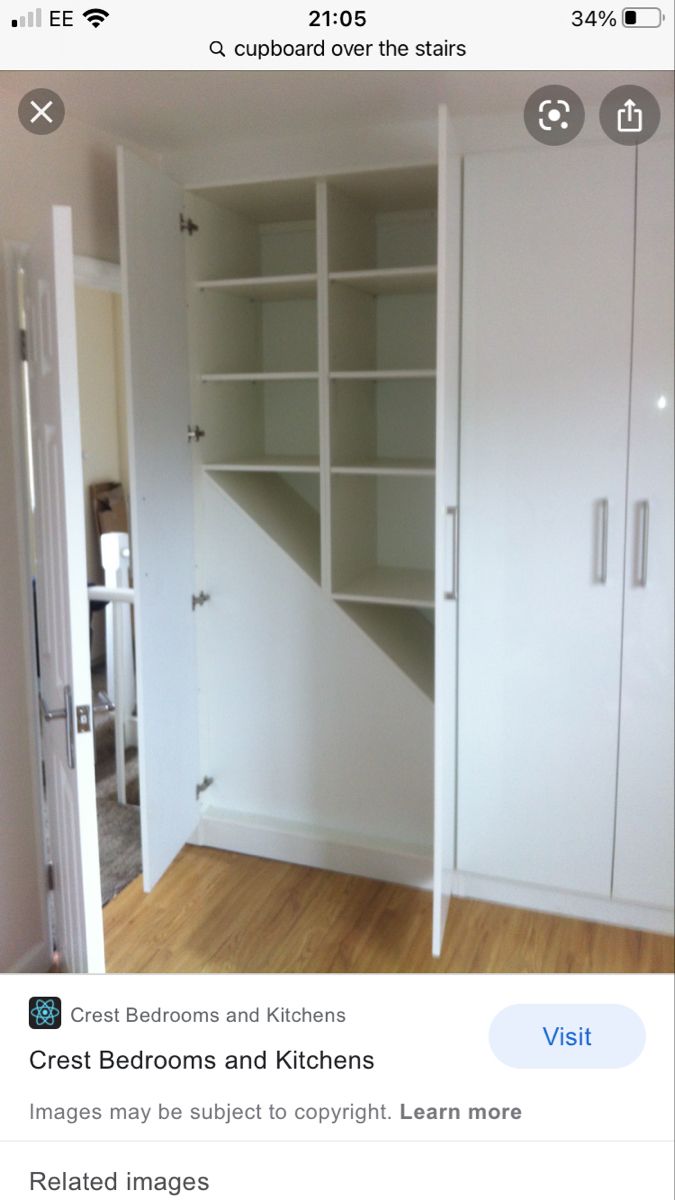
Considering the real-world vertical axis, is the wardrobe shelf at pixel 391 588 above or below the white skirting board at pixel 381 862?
above

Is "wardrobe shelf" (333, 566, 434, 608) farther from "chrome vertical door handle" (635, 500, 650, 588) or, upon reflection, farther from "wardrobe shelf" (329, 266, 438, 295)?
"wardrobe shelf" (329, 266, 438, 295)

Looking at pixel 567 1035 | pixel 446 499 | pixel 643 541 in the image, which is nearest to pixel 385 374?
pixel 446 499

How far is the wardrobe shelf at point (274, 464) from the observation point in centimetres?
222

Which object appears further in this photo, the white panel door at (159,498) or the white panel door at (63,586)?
the white panel door at (159,498)

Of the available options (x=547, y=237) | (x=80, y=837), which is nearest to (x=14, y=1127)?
(x=80, y=837)

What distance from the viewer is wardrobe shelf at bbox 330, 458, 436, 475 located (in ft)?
6.91

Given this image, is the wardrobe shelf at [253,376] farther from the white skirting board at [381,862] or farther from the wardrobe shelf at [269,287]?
the white skirting board at [381,862]

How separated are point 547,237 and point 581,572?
70 centimetres

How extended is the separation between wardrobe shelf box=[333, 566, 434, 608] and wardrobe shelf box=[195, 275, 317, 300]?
752 millimetres

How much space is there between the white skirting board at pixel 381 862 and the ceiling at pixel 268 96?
167cm
